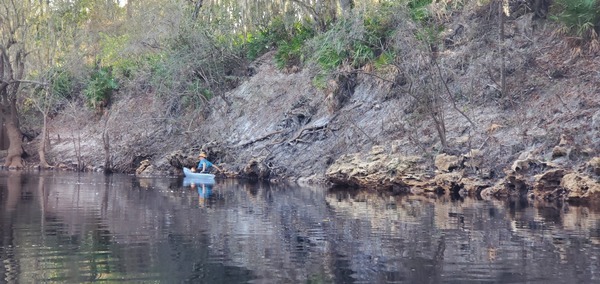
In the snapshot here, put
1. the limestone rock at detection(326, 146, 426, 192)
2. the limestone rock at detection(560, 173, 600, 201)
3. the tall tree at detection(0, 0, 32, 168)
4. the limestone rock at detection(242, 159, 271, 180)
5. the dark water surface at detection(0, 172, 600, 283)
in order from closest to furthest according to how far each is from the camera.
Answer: the dark water surface at detection(0, 172, 600, 283) → the limestone rock at detection(560, 173, 600, 201) → the limestone rock at detection(326, 146, 426, 192) → the limestone rock at detection(242, 159, 271, 180) → the tall tree at detection(0, 0, 32, 168)

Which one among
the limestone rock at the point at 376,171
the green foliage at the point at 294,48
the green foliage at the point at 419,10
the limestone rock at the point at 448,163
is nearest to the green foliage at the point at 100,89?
the green foliage at the point at 294,48

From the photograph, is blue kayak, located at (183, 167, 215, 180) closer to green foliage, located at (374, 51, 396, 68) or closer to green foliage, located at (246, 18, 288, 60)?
green foliage, located at (374, 51, 396, 68)

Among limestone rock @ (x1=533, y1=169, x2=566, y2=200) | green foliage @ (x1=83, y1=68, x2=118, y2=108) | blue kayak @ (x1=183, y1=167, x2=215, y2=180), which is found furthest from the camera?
green foliage @ (x1=83, y1=68, x2=118, y2=108)

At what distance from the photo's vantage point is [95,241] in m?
12.8

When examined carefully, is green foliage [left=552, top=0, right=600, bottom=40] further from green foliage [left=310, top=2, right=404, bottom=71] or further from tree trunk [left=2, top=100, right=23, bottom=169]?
tree trunk [left=2, top=100, right=23, bottom=169]

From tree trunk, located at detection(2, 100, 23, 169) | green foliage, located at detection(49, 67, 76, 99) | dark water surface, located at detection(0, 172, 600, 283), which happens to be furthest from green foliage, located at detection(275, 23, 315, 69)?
dark water surface, located at detection(0, 172, 600, 283)

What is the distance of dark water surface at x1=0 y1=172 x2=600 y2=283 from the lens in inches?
393

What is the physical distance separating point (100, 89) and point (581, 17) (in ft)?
97.7

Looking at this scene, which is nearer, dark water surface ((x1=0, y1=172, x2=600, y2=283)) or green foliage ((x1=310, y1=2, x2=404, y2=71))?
dark water surface ((x1=0, y1=172, x2=600, y2=283))

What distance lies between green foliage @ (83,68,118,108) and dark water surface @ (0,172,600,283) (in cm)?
2631

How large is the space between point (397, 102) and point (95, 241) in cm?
2010

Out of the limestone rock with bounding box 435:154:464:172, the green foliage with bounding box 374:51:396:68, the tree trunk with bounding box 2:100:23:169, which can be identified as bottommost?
the limestone rock with bounding box 435:154:464:172

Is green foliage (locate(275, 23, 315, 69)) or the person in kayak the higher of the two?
green foliage (locate(275, 23, 315, 69))

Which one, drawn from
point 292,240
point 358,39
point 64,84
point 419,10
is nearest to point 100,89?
point 64,84
